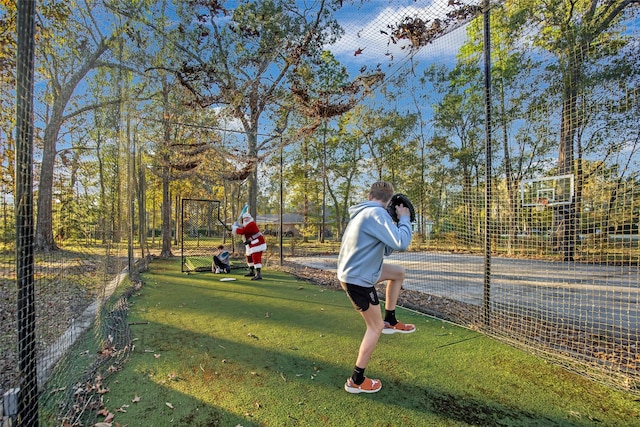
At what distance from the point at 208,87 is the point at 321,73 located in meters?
2.95

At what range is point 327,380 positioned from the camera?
2686 millimetres

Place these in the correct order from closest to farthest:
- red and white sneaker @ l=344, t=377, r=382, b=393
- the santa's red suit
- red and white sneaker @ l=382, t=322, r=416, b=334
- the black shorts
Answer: the black shorts, red and white sneaker @ l=344, t=377, r=382, b=393, red and white sneaker @ l=382, t=322, r=416, b=334, the santa's red suit

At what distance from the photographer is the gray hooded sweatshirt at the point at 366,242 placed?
2.25m

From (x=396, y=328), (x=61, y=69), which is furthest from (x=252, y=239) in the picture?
(x=396, y=328)

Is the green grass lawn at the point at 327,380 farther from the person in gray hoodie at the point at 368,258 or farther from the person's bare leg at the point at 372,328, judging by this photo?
the person's bare leg at the point at 372,328

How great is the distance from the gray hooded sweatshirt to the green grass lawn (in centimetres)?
94

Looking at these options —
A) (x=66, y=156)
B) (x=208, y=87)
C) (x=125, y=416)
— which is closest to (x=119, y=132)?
(x=208, y=87)

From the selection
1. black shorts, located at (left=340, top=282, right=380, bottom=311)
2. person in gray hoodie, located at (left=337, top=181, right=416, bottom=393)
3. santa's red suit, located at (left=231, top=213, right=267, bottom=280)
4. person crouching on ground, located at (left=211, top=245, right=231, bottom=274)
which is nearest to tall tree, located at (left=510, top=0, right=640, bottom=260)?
person in gray hoodie, located at (left=337, top=181, right=416, bottom=393)

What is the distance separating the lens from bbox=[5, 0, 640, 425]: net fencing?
241 centimetres

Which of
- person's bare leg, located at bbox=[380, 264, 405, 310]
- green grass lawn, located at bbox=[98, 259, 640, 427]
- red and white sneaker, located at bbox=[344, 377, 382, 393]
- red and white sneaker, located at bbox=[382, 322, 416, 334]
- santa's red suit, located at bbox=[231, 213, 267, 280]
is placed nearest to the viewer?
green grass lawn, located at bbox=[98, 259, 640, 427]

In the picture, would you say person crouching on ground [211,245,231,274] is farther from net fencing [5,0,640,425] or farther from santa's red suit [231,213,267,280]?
santa's red suit [231,213,267,280]

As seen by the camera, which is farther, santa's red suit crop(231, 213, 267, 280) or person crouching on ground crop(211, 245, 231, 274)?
person crouching on ground crop(211, 245, 231, 274)

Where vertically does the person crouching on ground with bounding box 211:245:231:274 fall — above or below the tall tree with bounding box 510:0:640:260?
below

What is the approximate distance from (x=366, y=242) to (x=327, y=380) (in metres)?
1.27
